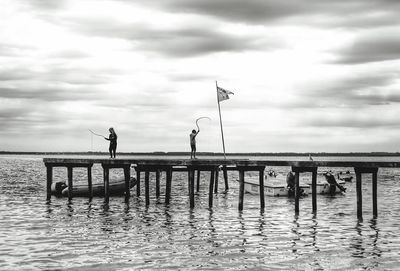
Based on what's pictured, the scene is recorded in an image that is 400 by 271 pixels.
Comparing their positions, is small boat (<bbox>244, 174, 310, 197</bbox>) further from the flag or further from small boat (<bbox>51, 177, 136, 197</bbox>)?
small boat (<bbox>51, 177, 136, 197</bbox>)

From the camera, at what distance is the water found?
15945mm

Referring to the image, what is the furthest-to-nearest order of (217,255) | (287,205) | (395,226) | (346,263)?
(287,205) → (395,226) → (217,255) → (346,263)

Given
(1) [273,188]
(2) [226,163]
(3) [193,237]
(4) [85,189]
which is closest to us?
(3) [193,237]

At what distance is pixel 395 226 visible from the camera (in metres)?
23.8

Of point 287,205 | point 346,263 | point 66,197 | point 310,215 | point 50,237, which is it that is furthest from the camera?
point 66,197

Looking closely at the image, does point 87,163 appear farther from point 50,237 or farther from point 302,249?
point 302,249

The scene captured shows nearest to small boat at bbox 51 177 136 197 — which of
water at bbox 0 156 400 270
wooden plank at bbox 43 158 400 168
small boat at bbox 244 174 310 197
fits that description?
water at bbox 0 156 400 270

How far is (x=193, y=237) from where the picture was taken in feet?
→ 67.1

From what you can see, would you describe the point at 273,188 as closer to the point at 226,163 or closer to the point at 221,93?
the point at 221,93

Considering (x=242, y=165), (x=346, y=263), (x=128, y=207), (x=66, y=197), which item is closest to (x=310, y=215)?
(x=242, y=165)

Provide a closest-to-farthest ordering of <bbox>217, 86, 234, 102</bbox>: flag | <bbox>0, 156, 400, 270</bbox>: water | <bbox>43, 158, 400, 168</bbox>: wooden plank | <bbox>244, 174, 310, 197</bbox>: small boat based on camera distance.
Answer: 1. <bbox>0, 156, 400, 270</bbox>: water
2. <bbox>43, 158, 400, 168</bbox>: wooden plank
3. <bbox>217, 86, 234, 102</bbox>: flag
4. <bbox>244, 174, 310, 197</bbox>: small boat

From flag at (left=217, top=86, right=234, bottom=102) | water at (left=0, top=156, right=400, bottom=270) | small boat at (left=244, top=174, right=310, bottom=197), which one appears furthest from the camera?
small boat at (left=244, top=174, right=310, bottom=197)

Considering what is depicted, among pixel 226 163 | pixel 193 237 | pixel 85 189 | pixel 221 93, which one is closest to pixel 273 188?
pixel 221 93

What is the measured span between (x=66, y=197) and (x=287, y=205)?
14258 millimetres
